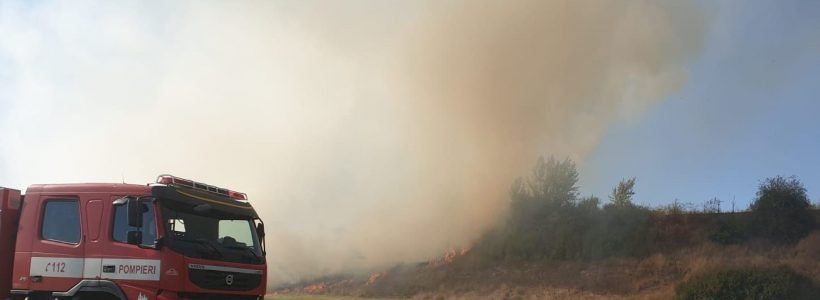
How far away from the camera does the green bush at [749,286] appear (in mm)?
22031

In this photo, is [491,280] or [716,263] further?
[491,280]

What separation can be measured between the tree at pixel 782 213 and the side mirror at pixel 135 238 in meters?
32.1

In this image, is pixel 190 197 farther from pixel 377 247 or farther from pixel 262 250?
pixel 377 247

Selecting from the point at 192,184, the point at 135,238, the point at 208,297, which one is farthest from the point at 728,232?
the point at 135,238

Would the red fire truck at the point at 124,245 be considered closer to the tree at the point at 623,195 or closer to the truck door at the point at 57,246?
the truck door at the point at 57,246

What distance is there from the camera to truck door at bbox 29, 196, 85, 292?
9.70 metres

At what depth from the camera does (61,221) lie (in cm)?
1018

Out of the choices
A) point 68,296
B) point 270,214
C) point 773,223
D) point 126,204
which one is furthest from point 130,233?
point 773,223

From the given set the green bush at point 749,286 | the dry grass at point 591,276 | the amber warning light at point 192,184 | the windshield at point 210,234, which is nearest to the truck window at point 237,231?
the windshield at point 210,234

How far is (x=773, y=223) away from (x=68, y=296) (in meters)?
33.0

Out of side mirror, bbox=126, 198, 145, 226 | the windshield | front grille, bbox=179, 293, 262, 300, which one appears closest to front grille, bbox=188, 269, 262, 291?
front grille, bbox=179, 293, 262, 300

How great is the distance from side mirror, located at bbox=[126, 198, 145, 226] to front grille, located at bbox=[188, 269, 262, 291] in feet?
3.49

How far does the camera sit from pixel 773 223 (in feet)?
107

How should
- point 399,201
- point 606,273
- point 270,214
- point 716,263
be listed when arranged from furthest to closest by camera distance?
point 399,201, point 270,214, point 606,273, point 716,263
